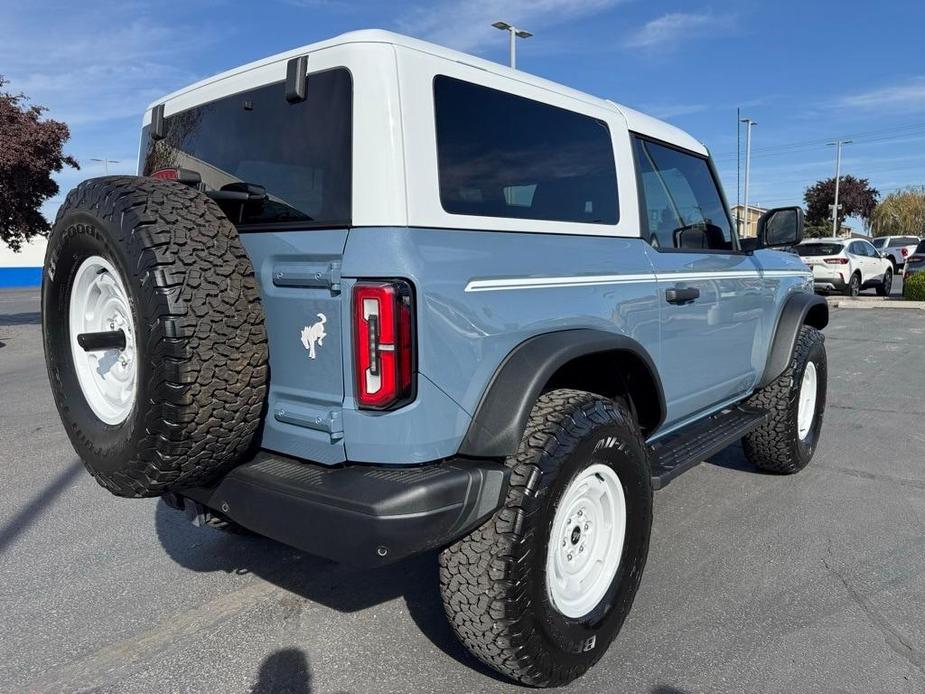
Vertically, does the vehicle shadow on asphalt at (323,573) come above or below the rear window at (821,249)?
below

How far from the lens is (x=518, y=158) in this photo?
2621 millimetres

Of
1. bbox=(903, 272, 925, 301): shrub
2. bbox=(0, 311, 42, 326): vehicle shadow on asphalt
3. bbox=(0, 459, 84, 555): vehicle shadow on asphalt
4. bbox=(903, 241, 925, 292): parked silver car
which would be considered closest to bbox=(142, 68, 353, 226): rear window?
bbox=(0, 459, 84, 555): vehicle shadow on asphalt

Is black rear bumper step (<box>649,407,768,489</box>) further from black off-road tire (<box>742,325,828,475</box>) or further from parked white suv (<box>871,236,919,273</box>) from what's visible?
parked white suv (<box>871,236,919,273</box>)

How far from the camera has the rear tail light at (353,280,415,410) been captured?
2037 mm

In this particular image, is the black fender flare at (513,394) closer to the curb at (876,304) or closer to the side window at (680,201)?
the side window at (680,201)

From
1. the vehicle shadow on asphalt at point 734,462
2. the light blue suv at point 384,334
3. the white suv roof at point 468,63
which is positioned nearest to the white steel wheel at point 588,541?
the light blue suv at point 384,334

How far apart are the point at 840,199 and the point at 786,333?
2376 inches

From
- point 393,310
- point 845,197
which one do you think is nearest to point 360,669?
point 393,310

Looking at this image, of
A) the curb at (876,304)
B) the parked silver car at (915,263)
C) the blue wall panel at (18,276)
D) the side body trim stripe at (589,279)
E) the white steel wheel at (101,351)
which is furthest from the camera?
the blue wall panel at (18,276)

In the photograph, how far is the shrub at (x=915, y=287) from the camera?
16.5 meters

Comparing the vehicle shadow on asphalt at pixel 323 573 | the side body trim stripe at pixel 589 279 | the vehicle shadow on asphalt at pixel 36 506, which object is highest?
the side body trim stripe at pixel 589 279

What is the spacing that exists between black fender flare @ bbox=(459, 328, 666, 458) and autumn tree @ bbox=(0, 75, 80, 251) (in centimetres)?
1347

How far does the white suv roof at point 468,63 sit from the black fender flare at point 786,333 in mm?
1357

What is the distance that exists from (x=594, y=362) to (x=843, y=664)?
1438mm
